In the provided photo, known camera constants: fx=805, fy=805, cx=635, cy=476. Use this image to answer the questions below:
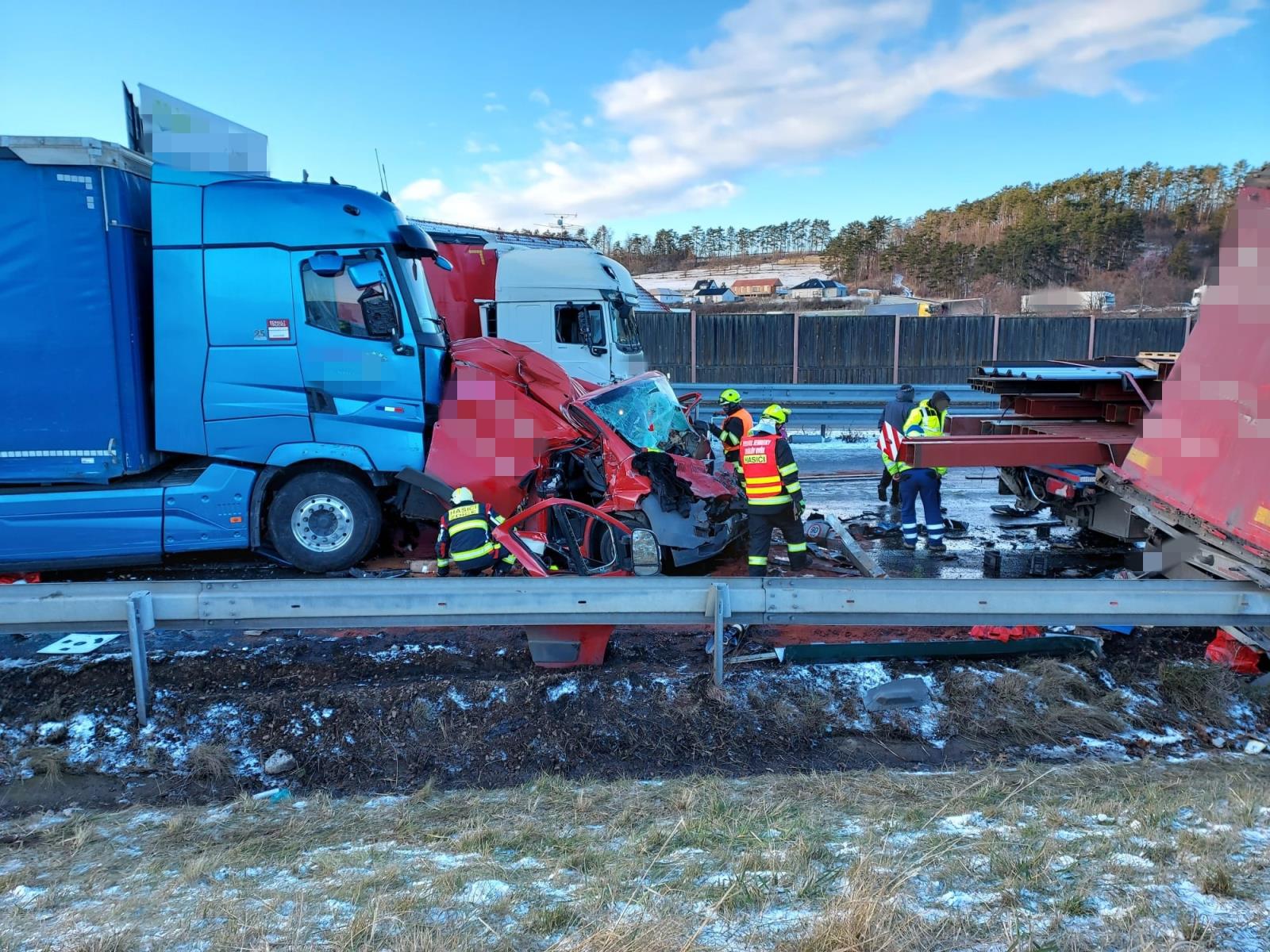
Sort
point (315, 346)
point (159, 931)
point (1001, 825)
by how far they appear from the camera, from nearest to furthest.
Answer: point (159, 931), point (1001, 825), point (315, 346)

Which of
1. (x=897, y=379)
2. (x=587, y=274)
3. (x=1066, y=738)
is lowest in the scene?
(x=1066, y=738)

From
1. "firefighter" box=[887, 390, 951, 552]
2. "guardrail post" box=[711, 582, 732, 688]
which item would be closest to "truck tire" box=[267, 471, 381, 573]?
"guardrail post" box=[711, 582, 732, 688]

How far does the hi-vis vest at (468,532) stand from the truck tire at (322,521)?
185 cm

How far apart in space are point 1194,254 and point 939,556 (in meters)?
3.49

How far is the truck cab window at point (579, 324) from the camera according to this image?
42.7 feet

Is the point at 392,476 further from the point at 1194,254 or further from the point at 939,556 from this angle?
the point at 1194,254

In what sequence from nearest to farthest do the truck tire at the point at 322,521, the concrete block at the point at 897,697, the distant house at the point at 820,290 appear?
the concrete block at the point at 897,697 < the truck tire at the point at 322,521 < the distant house at the point at 820,290

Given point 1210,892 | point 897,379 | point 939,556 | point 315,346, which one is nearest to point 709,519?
point 939,556

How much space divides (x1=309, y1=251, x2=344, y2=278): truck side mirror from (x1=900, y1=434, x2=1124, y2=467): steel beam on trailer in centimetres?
526

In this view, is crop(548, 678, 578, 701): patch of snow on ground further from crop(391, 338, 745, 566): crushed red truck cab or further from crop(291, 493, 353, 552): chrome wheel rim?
crop(291, 493, 353, 552): chrome wheel rim

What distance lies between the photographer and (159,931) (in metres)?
2.31

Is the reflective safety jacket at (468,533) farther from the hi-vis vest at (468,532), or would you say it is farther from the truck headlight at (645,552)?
the truck headlight at (645,552)

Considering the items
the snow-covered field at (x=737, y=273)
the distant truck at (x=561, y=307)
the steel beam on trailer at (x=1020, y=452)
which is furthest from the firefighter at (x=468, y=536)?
the snow-covered field at (x=737, y=273)

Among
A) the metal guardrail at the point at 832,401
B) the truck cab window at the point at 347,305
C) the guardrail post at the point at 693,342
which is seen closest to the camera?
the truck cab window at the point at 347,305
